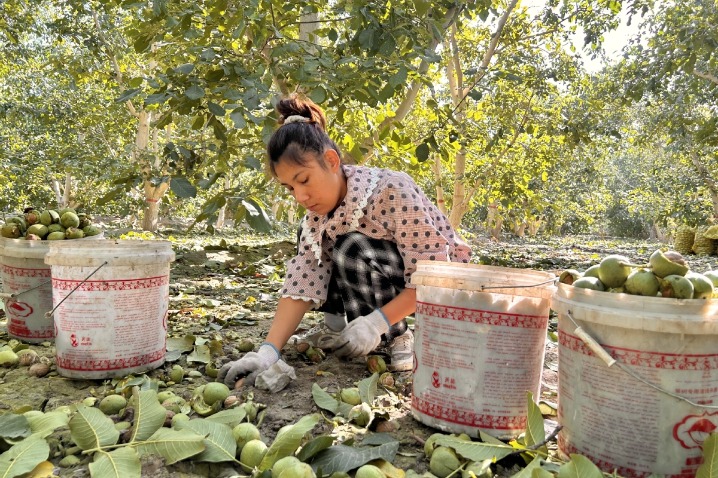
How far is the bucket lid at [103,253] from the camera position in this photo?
198 centimetres

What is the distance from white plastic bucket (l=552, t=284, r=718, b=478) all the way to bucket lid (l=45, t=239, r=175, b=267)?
159 cm

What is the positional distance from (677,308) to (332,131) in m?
4.08

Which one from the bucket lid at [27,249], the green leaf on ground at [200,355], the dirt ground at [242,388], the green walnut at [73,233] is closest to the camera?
the dirt ground at [242,388]

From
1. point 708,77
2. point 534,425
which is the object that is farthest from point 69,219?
point 708,77

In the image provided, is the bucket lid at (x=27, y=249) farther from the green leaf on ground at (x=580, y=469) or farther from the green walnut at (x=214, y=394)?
the green leaf on ground at (x=580, y=469)

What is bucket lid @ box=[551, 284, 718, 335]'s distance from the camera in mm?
1208

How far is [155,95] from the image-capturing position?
270 cm

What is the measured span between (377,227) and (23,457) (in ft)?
4.86

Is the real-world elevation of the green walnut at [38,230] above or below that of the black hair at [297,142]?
below

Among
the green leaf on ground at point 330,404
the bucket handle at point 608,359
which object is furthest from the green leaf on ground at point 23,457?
the bucket handle at point 608,359

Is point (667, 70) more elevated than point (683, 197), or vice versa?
point (667, 70)

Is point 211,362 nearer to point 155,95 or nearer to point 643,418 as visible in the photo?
point 155,95

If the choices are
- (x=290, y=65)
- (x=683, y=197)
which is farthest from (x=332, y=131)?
(x=683, y=197)

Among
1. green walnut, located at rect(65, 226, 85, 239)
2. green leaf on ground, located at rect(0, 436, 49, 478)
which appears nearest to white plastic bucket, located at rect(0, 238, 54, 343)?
green walnut, located at rect(65, 226, 85, 239)
